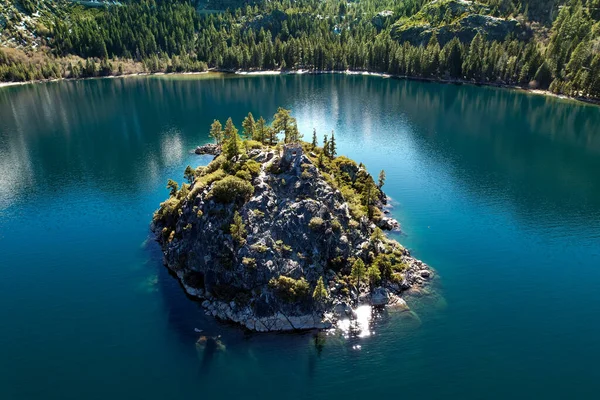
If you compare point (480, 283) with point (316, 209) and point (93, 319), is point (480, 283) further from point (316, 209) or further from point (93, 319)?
point (93, 319)

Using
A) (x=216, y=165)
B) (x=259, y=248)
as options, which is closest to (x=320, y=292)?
(x=259, y=248)

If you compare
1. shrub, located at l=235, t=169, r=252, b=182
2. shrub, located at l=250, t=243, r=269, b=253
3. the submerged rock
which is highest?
shrub, located at l=235, t=169, r=252, b=182

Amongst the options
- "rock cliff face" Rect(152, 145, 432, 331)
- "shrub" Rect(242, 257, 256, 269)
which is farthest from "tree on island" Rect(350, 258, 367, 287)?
"shrub" Rect(242, 257, 256, 269)

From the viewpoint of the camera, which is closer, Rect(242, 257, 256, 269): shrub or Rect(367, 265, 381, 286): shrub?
Rect(242, 257, 256, 269): shrub

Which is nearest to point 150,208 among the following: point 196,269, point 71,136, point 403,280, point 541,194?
point 196,269

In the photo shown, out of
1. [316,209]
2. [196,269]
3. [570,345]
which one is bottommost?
[570,345]

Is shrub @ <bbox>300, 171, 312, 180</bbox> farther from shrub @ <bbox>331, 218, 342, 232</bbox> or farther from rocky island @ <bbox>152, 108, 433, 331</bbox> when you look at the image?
shrub @ <bbox>331, 218, 342, 232</bbox>

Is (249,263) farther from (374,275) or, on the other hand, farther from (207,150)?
(207,150)
